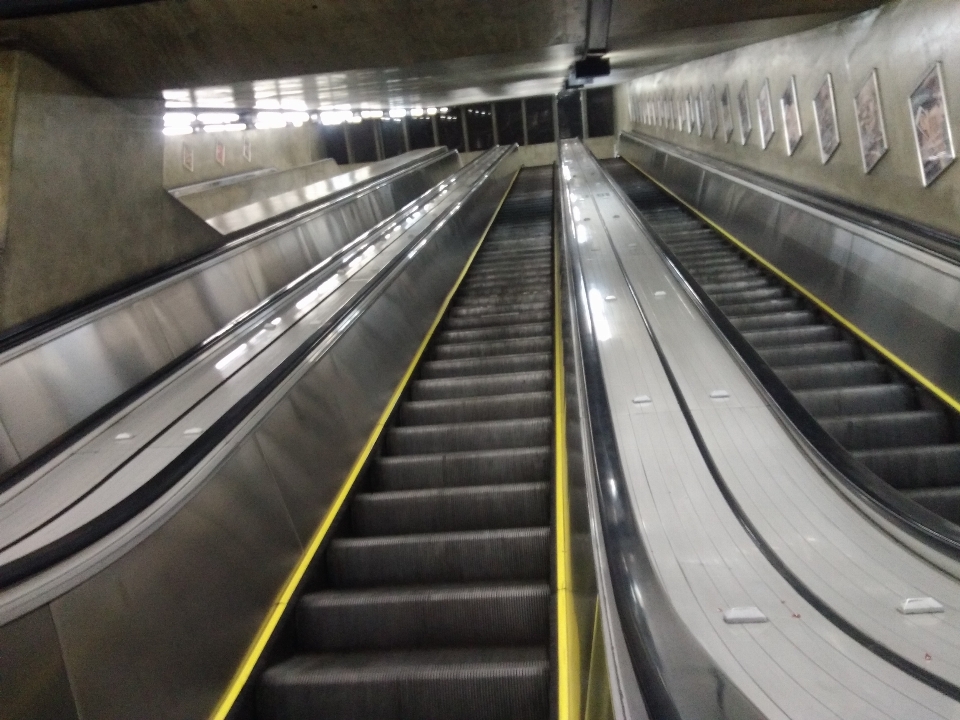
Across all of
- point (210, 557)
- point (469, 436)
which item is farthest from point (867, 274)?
point (210, 557)

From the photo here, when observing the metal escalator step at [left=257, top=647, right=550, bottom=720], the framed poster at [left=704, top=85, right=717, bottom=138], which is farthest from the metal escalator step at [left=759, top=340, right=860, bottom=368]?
the framed poster at [left=704, top=85, right=717, bottom=138]

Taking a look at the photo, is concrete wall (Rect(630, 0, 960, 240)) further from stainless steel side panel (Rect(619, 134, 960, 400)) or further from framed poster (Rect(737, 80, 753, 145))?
stainless steel side panel (Rect(619, 134, 960, 400))

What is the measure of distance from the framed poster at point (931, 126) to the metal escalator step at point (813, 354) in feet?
4.12

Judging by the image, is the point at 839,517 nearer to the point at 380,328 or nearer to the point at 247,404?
the point at 247,404

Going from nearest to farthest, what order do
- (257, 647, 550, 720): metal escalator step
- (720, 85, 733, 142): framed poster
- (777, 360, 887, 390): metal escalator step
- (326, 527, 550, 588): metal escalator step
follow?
(257, 647, 550, 720): metal escalator step < (326, 527, 550, 588): metal escalator step < (777, 360, 887, 390): metal escalator step < (720, 85, 733, 142): framed poster

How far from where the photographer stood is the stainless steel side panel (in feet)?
13.6

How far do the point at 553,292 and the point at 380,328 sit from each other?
A: 2.54 meters

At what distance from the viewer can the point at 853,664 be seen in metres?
1.72

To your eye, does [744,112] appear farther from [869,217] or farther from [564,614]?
[564,614]

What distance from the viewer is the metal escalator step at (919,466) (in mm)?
3664

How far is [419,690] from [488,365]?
10.6ft

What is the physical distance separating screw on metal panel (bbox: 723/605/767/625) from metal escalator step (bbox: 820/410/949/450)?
7.65 ft

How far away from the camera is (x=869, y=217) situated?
5.35 meters

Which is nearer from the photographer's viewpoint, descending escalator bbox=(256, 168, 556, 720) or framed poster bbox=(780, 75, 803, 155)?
descending escalator bbox=(256, 168, 556, 720)
